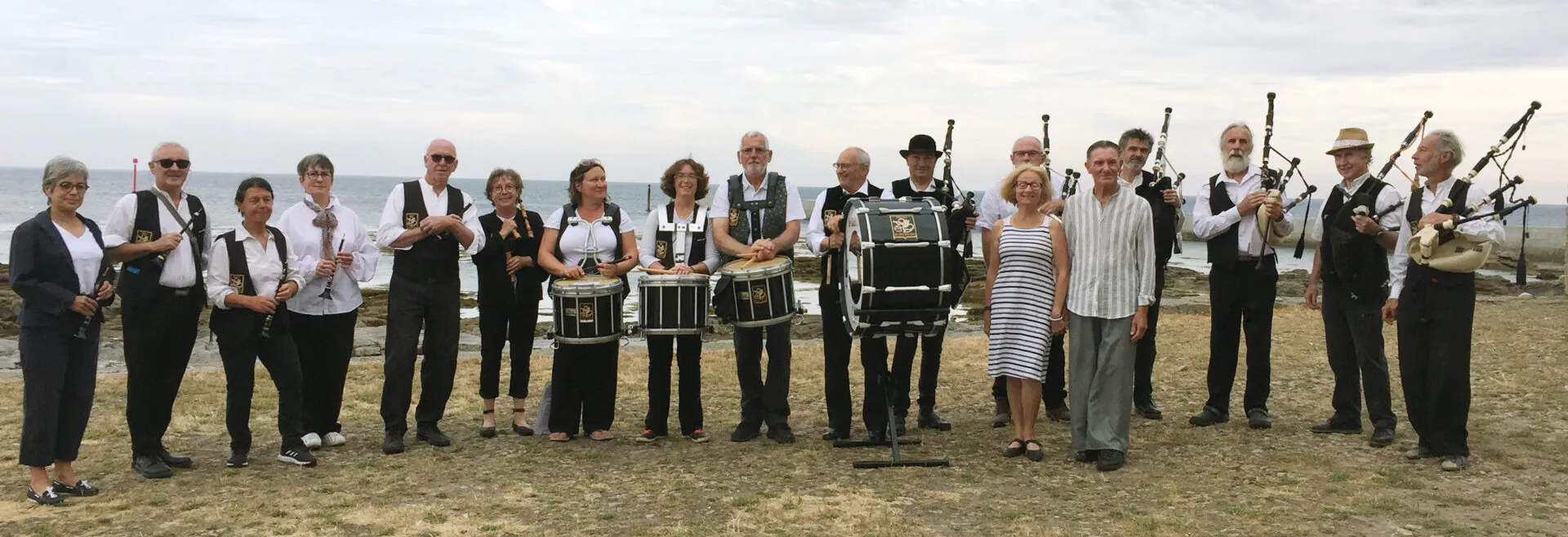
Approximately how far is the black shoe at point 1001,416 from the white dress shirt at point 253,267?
475 centimetres

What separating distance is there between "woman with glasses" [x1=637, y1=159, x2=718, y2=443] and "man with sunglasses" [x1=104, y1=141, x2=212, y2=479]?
272 centimetres

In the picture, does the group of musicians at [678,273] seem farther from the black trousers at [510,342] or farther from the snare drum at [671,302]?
the snare drum at [671,302]

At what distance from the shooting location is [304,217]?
25.6ft

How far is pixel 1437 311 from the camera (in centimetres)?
688

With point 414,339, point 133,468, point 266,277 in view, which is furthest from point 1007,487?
point 133,468

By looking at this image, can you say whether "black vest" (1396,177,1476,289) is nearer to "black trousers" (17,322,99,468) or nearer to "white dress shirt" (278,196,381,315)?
"white dress shirt" (278,196,381,315)

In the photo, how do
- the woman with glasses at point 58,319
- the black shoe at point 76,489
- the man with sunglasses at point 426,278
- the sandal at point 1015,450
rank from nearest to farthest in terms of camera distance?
the woman with glasses at point 58,319 → the black shoe at point 76,489 → the sandal at point 1015,450 → the man with sunglasses at point 426,278

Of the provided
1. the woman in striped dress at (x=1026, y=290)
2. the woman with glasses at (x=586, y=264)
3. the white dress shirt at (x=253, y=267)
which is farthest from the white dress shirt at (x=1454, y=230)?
the white dress shirt at (x=253, y=267)

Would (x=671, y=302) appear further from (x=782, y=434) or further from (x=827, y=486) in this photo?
(x=827, y=486)

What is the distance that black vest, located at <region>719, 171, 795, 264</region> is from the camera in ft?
26.0

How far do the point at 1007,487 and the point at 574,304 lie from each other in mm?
2882

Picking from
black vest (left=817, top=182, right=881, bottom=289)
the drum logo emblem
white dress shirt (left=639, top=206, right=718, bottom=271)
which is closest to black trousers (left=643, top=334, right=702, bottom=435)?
white dress shirt (left=639, top=206, right=718, bottom=271)

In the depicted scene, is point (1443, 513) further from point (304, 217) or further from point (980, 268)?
point (980, 268)

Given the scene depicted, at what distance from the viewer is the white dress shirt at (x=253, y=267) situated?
6.99 m
